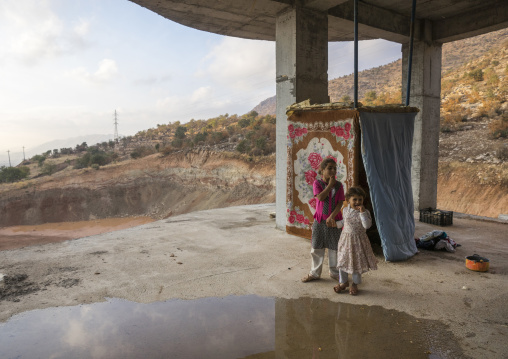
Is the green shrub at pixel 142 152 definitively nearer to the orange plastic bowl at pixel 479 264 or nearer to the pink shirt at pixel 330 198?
the pink shirt at pixel 330 198

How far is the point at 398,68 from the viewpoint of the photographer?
44.6 m

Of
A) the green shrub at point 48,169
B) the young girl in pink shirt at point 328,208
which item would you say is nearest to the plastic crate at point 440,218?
the young girl in pink shirt at point 328,208

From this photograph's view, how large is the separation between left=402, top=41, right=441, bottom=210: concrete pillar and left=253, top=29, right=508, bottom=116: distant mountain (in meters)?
28.5

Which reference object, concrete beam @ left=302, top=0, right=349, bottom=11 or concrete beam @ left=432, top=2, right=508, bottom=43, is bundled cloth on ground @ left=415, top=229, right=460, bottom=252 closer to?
concrete beam @ left=302, top=0, right=349, bottom=11

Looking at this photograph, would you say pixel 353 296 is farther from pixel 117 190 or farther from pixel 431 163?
pixel 117 190

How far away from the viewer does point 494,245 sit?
6059mm

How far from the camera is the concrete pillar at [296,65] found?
22.0ft

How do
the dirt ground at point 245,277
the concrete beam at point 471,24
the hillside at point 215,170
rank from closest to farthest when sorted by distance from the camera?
the dirt ground at point 245,277, the concrete beam at point 471,24, the hillside at point 215,170

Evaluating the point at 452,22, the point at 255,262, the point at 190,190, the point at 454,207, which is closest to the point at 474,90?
the point at 454,207

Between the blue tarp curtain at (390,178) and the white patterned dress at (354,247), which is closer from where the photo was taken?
the white patterned dress at (354,247)

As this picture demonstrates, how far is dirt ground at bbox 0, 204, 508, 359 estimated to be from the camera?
3637 mm

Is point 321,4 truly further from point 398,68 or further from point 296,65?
point 398,68

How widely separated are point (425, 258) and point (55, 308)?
5.09m

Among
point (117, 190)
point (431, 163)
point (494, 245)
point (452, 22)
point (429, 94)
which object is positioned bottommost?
point (117, 190)
